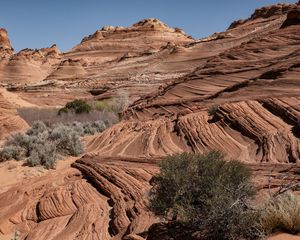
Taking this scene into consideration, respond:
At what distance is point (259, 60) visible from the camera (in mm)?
16125

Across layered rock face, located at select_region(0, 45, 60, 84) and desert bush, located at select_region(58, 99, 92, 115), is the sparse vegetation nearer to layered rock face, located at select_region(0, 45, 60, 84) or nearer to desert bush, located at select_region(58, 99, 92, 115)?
desert bush, located at select_region(58, 99, 92, 115)

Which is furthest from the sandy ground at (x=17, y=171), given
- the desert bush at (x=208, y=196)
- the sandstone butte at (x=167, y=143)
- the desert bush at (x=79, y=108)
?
the desert bush at (x=79, y=108)

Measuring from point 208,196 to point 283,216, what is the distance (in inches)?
53.4

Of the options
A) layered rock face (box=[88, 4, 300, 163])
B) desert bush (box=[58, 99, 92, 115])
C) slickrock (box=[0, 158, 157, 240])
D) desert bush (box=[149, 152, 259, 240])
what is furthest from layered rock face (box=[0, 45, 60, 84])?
desert bush (box=[149, 152, 259, 240])

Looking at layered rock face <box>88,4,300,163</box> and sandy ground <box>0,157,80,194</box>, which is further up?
layered rock face <box>88,4,300,163</box>

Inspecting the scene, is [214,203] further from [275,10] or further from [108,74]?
[275,10]

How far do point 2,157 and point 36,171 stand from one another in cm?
187

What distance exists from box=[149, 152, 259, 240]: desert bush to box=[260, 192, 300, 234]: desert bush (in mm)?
146

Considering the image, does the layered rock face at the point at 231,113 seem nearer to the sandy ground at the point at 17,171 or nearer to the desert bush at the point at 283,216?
the sandy ground at the point at 17,171

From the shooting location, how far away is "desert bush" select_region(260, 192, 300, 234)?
4.67m

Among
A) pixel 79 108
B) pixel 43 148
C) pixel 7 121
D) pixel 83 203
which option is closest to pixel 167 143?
pixel 83 203

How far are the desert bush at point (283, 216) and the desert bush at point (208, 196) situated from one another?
0.15m

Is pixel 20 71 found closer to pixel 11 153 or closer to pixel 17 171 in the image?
pixel 11 153

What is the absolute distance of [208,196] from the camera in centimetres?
591
